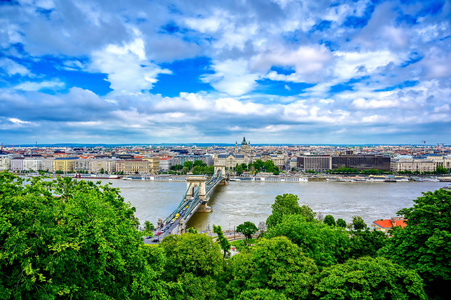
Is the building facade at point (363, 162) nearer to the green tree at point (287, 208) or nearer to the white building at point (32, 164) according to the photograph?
the white building at point (32, 164)

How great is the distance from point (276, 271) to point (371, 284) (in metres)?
2.32

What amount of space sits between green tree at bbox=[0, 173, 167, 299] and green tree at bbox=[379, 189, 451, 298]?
7.47 m

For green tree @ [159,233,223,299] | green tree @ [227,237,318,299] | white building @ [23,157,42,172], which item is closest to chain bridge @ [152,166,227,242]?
green tree @ [159,233,223,299]

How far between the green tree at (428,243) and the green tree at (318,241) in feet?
4.69

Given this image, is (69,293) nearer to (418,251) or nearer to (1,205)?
(1,205)

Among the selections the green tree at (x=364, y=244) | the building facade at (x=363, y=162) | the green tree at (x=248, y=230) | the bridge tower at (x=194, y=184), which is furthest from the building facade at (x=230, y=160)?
the green tree at (x=364, y=244)

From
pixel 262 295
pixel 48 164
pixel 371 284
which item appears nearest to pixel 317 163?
pixel 48 164

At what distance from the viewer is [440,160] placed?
3900 inches

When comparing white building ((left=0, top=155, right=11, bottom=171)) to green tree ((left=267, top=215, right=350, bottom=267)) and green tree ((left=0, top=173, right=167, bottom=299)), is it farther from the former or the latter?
green tree ((left=0, top=173, right=167, bottom=299))

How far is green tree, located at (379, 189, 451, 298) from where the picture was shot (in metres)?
10.0

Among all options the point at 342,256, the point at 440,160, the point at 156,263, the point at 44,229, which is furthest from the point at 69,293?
the point at 440,160

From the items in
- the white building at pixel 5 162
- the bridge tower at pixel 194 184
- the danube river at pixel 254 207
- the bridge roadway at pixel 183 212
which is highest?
the white building at pixel 5 162

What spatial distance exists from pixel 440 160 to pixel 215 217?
292 feet

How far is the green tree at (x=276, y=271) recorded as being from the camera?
29.9 feet
